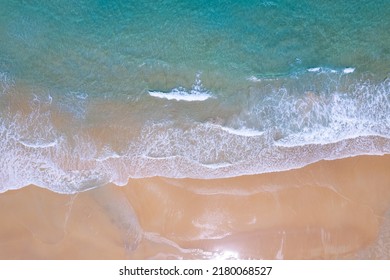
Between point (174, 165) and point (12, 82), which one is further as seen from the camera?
point (12, 82)

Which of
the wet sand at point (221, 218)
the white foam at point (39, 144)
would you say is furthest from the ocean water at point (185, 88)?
the wet sand at point (221, 218)

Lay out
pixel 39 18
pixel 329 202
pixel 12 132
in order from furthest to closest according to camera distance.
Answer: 1. pixel 39 18
2. pixel 12 132
3. pixel 329 202

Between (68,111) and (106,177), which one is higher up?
(68,111)

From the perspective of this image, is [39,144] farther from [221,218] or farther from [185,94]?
[221,218]

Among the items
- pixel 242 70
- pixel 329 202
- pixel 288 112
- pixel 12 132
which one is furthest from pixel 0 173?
pixel 329 202

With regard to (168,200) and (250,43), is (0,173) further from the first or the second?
(250,43)

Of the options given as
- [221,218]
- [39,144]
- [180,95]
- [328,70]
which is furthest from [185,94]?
[39,144]

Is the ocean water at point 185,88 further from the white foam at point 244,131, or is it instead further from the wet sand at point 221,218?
the wet sand at point 221,218
